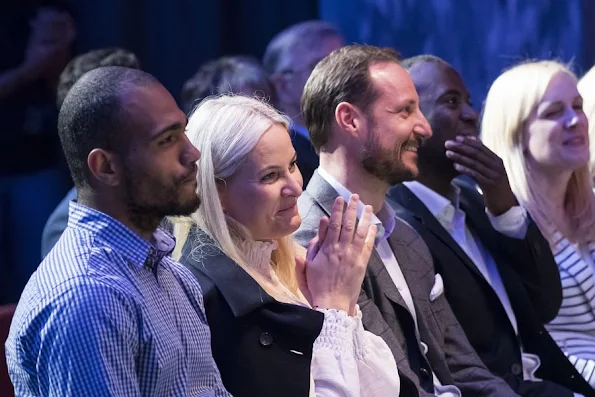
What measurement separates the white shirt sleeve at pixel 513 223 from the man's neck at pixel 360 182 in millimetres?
489

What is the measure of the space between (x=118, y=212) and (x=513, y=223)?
58.7 inches

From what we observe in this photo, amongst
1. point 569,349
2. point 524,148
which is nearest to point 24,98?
point 524,148

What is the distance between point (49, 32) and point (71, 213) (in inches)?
86.9

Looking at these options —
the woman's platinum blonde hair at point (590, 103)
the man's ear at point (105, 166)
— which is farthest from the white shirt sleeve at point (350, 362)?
the woman's platinum blonde hair at point (590, 103)

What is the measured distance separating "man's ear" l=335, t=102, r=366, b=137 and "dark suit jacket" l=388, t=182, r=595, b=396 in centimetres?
35

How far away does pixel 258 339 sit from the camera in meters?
1.95

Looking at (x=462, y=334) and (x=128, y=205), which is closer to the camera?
(x=128, y=205)

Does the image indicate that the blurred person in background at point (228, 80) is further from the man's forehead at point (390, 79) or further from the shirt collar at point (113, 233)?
the shirt collar at point (113, 233)

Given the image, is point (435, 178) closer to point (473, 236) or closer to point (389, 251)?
point (473, 236)

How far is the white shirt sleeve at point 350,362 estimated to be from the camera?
204cm

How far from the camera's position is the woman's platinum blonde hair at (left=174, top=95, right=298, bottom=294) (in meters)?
2.09

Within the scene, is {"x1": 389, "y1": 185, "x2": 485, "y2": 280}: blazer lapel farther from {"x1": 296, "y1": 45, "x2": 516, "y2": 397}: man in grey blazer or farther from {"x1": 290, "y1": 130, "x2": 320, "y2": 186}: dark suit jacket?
{"x1": 290, "y1": 130, "x2": 320, "y2": 186}: dark suit jacket

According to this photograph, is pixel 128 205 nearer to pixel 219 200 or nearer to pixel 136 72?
pixel 136 72

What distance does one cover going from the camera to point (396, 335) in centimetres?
240
